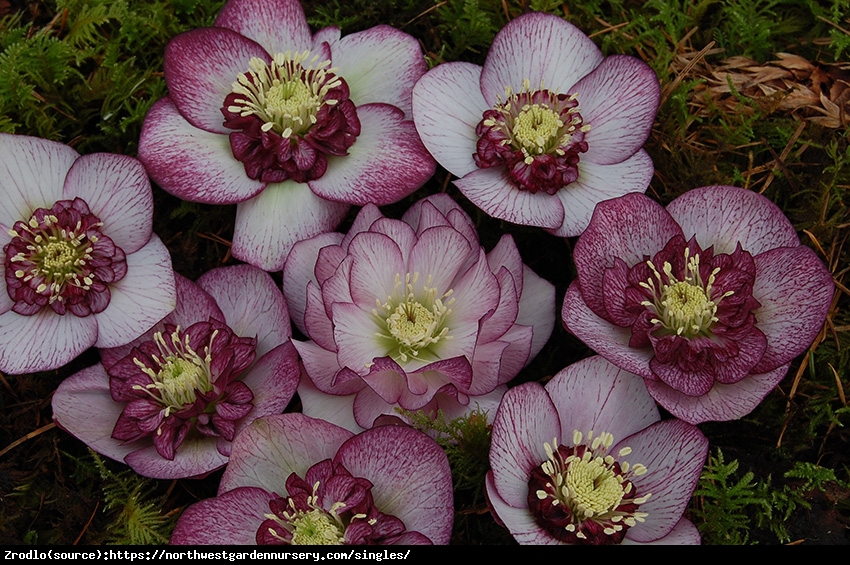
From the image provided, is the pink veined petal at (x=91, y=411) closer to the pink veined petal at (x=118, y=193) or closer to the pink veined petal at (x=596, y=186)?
the pink veined petal at (x=118, y=193)

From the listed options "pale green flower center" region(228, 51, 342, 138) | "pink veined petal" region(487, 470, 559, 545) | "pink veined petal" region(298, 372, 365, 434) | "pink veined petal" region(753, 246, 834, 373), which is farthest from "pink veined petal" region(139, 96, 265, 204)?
"pink veined petal" region(753, 246, 834, 373)

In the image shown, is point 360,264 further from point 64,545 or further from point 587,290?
point 64,545

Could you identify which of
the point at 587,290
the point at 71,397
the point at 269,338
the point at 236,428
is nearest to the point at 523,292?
the point at 587,290

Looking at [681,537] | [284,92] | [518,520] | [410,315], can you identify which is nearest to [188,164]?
[284,92]

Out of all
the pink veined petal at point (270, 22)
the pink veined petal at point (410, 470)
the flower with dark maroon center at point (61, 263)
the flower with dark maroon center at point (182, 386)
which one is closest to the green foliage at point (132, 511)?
the flower with dark maroon center at point (182, 386)

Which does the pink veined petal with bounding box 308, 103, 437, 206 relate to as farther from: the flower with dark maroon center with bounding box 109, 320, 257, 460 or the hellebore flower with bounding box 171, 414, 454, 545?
the hellebore flower with bounding box 171, 414, 454, 545
